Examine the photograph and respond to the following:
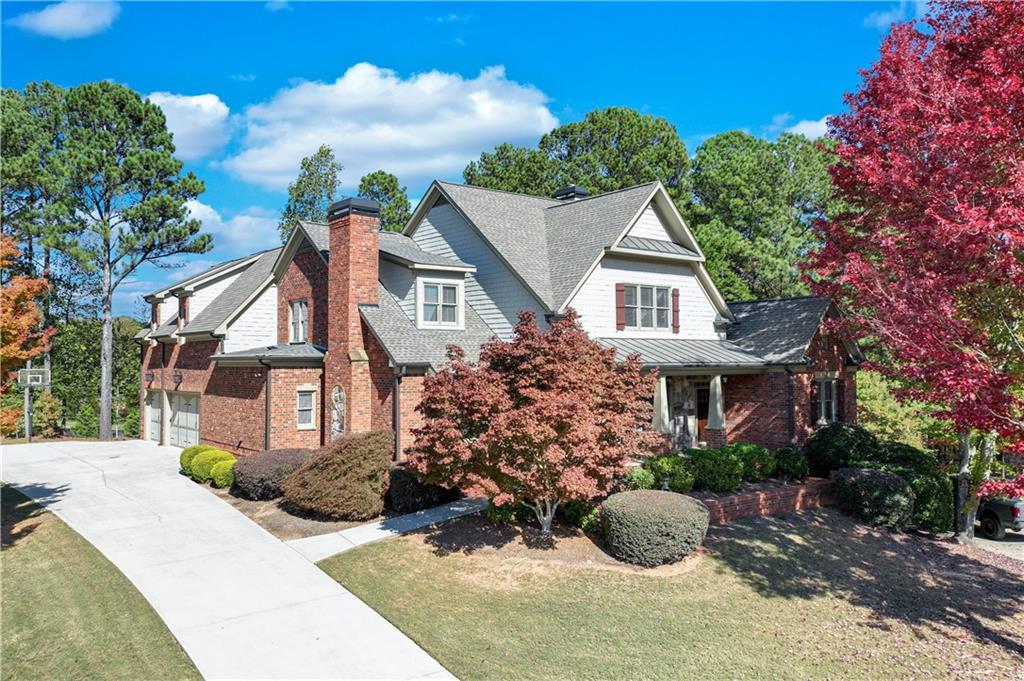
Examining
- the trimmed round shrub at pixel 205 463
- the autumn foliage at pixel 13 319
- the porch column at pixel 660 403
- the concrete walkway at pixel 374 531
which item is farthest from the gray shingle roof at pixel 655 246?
the autumn foliage at pixel 13 319

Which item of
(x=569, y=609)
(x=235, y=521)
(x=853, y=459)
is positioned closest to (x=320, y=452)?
(x=235, y=521)

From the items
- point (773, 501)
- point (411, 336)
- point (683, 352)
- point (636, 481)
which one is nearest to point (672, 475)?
point (636, 481)

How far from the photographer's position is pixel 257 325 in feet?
77.7

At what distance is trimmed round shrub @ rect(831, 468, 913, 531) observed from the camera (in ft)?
53.0

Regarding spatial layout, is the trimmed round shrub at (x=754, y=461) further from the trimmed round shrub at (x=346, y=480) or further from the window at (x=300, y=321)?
the window at (x=300, y=321)

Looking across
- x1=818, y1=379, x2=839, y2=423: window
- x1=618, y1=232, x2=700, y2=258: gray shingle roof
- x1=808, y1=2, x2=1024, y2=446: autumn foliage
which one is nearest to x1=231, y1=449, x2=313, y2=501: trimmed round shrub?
x1=618, y1=232, x2=700, y2=258: gray shingle roof

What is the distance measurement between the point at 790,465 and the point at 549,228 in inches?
442

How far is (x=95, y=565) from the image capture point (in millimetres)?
12273

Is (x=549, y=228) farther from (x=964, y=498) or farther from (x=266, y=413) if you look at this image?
(x=964, y=498)

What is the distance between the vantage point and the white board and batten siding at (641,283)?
2109cm

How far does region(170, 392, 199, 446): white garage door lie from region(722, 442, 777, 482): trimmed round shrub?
19.0m

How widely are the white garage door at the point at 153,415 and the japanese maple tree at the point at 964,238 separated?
27.5m

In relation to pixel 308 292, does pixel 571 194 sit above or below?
above

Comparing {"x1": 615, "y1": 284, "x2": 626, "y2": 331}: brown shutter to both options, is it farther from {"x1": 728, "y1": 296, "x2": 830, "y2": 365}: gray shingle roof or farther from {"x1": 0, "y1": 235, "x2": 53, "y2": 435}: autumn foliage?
{"x1": 0, "y1": 235, "x2": 53, "y2": 435}: autumn foliage
